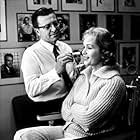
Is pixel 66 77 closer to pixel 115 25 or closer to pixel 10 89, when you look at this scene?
pixel 10 89

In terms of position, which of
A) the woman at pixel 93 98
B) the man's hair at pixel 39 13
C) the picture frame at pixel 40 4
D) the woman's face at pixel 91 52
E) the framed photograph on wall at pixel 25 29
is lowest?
the woman at pixel 93 98

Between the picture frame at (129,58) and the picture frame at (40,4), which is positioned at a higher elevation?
the picture frame at (40,4)

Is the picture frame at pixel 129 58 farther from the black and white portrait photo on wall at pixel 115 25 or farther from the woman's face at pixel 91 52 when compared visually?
the woman's face at pixel 91 52

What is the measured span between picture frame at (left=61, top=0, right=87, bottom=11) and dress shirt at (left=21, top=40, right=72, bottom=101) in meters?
0.21

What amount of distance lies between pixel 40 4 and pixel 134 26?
2.26 feet

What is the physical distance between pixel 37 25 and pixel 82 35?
0.89ft

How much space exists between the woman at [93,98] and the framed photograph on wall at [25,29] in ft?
0.96

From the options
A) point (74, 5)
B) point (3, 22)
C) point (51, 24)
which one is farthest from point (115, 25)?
point (3, 22)

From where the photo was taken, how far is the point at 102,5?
167 cm

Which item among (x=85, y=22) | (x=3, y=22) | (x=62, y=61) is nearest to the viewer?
(x=3, y=22)

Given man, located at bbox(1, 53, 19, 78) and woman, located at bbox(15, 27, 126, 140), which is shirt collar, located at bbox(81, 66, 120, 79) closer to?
woman, located at bbox(15, 27, 126, 140)

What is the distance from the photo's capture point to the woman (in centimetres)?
143

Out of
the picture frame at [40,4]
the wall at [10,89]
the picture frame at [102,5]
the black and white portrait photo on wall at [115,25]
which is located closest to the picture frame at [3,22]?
the wall at [10,89]

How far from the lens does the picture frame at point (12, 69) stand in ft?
4.61
